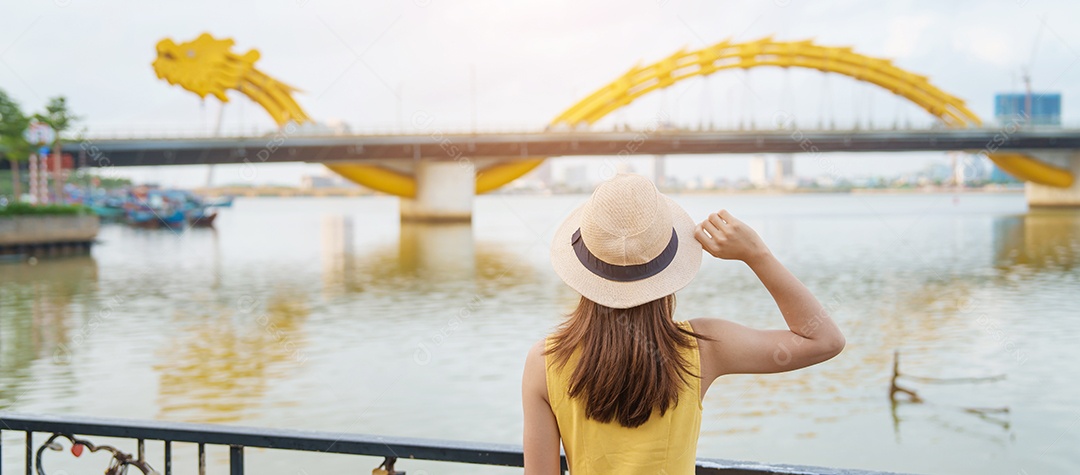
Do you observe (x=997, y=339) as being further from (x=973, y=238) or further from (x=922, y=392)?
(x=973, y=238)

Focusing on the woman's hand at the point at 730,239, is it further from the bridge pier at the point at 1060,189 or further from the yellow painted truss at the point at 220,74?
the bridge pier at the point at 1060,189

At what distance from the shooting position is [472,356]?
14.0 metres

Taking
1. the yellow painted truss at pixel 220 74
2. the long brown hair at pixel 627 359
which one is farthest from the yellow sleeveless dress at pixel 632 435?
the yellow painted truss at pixel 220 74

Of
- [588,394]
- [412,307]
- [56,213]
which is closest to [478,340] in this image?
[412,307]

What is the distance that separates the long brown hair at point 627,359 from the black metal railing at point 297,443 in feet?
1.71

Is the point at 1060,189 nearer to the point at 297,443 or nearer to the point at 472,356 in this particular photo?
the point at 472,356

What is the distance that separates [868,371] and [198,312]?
1369 cm

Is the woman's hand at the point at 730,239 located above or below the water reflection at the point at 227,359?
above

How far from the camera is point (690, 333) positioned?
6.45ft

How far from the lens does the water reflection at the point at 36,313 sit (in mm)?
13711

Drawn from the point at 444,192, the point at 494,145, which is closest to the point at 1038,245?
the point at 494,145

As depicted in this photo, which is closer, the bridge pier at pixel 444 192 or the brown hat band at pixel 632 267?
the brown hat band at pixel 632 267

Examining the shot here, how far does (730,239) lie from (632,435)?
0.48 m

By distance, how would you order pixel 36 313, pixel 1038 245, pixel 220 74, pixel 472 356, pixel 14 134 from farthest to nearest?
1. pixel 220 74
2. pixel 14 134
3. pixel 1038 245
4. pixel 36 313
5. pixel 472 356
